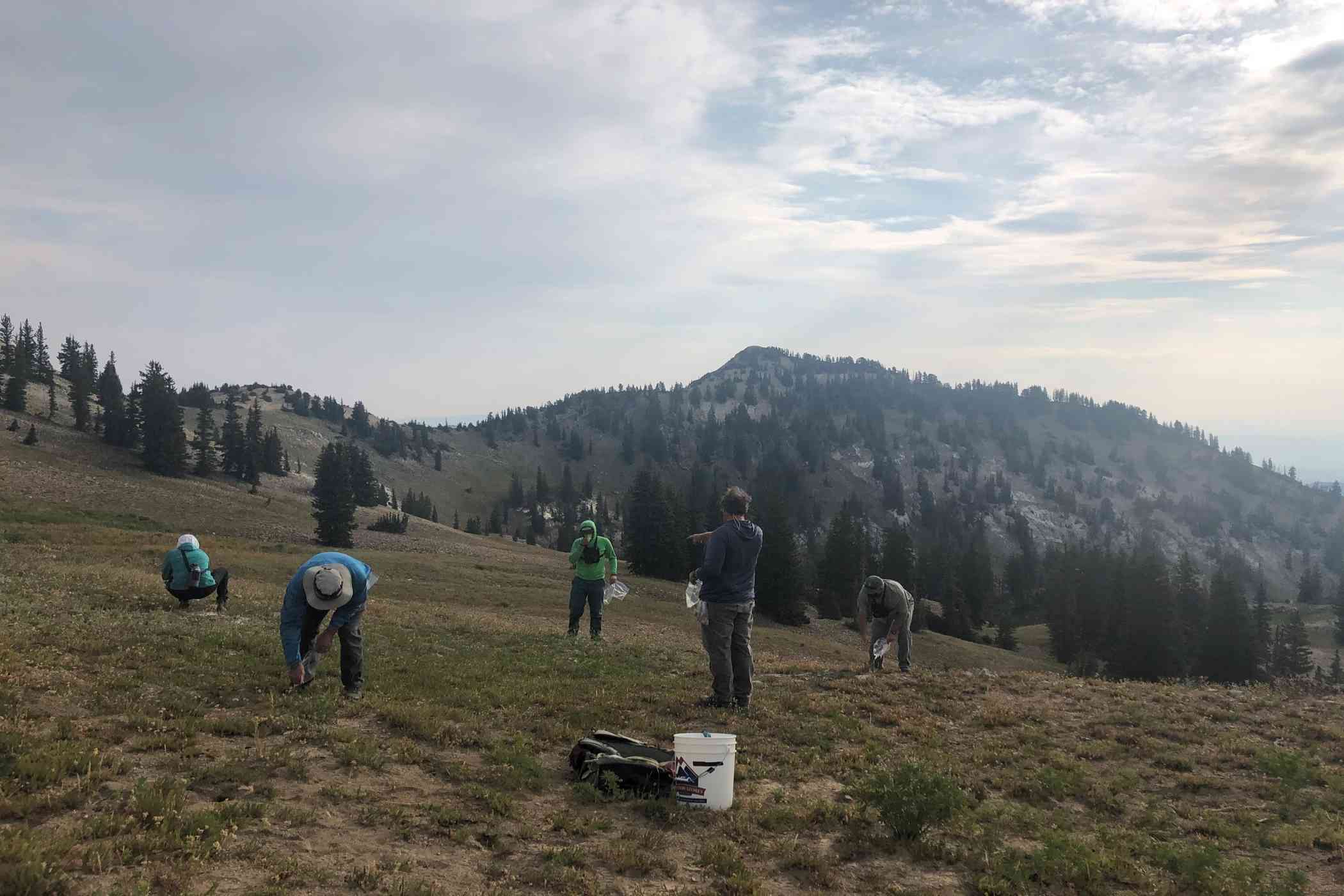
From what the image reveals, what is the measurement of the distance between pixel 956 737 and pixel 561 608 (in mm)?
33087

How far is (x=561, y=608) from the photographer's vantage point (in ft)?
141

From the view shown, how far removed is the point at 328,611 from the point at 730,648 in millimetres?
6129

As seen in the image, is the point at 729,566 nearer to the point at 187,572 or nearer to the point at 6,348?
the point at 187,572

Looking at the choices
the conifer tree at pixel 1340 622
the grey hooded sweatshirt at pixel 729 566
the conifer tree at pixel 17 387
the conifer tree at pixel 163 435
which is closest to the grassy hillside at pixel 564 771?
the grey hooded sweatshirt at pixel 729 566

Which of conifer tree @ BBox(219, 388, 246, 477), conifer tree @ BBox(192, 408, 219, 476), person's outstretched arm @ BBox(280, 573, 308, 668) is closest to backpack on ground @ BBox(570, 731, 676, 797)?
person's outstretched arm @ BBox(280, 573, 308, 668)

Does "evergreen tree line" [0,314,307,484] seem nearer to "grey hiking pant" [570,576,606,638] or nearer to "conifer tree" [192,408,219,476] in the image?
"conifer tree" [192,408,219,476]

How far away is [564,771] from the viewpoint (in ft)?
29.5

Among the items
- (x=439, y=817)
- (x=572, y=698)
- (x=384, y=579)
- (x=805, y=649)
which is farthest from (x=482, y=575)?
(x=439, y=817)

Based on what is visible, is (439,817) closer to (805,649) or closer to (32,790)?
(32,790)

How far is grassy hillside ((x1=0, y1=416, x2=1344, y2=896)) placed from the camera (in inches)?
248

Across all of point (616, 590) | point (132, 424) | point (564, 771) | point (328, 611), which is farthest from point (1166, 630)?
point (132, 424)

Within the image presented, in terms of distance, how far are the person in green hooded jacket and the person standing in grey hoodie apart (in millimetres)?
6621

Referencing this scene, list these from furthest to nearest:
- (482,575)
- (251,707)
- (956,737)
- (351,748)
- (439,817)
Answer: (482,575) < (956,737) < (251,707) < (351,748) < (439,817)

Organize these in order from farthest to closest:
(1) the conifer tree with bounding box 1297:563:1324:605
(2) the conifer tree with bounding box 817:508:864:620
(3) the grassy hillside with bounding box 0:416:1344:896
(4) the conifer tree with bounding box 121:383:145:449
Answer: (1) the conifer tree with bounding box 1297:563:1324:605
(4) the conifer tree with bounding box 121:383:145:449
(2) the conifer tree with bounding box 817:508:864:620
(3) the grassy hillside with bounding box 0:416:1344:896
